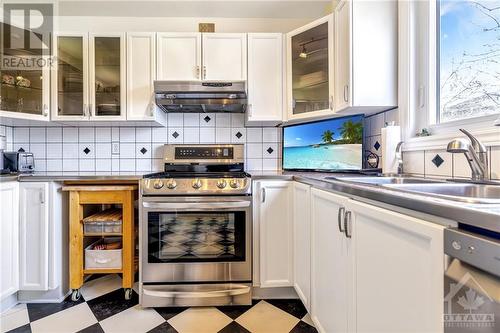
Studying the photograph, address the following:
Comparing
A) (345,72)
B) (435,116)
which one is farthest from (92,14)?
(435,116)

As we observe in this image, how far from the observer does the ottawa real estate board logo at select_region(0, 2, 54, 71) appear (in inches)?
79.3

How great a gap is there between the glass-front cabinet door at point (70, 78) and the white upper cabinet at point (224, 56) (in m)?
0.97

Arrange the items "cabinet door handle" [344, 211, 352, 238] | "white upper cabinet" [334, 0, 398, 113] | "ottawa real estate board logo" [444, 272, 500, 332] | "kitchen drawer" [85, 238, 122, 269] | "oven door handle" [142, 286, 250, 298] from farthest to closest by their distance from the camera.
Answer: "kitchen drawer" [85, 238, 122, 269] < "oven door handle" [142, 286, 250, 298] < "white upper cabinet" [334, 0, 398, 113] < "cabinet door handle" [344, 211, 352, 238] < "ottawa real estate board logo" [444, 272, 500, 332]

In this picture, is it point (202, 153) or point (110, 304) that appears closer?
point (110, 304)

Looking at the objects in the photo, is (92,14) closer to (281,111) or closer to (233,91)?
(233,91)

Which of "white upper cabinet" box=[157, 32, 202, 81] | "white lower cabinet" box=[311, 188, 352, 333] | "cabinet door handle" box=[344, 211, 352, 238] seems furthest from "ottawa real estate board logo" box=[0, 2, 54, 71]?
"cabinet door handle" box=[344, 211, 352, 238]

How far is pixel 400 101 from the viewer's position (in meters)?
1.63

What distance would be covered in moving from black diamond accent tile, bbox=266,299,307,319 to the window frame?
1.24m

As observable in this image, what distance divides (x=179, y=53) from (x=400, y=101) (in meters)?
1.66

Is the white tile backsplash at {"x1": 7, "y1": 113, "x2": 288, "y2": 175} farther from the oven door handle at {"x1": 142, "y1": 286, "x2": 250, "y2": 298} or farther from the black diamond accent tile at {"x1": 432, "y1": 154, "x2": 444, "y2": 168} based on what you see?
the black diamond accent tile at {"x1": 432, "y1": 154, "x2": 444, "y2": 168}

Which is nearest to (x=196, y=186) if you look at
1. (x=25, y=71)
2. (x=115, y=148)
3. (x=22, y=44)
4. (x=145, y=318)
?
(x=145, y=318)

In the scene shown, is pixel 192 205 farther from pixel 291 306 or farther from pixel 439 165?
pixel 439 165

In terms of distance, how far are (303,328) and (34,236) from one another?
1871mm

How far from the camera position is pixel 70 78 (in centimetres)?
210
